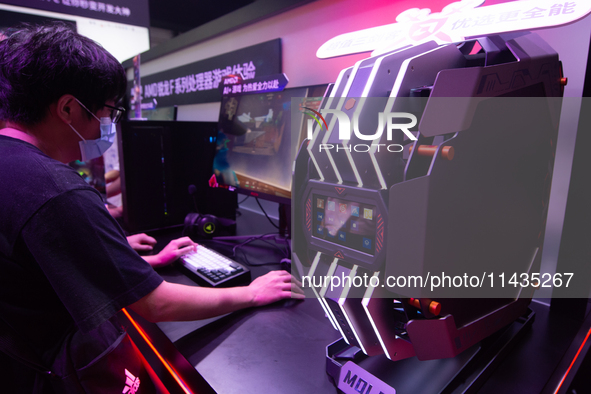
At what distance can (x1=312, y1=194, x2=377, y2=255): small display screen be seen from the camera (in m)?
0.50

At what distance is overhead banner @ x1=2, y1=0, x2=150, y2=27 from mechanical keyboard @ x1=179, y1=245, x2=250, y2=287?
202cm

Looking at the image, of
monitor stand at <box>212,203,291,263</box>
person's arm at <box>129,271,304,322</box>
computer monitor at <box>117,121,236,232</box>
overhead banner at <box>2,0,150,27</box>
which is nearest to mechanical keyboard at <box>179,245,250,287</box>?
person's arm at <box>129,271,304,322</box>

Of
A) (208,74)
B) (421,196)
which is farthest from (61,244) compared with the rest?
(208,74)

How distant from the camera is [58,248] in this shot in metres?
0.57

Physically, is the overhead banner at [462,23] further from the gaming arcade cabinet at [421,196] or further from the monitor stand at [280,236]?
the monitor stand at [280,236]

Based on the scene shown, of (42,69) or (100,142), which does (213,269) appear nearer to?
(100,142)

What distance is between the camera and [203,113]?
231 centimetres

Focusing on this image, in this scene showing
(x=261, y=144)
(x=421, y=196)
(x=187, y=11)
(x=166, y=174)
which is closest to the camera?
(x=421, y=196)

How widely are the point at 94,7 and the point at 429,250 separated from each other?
2.61 metres

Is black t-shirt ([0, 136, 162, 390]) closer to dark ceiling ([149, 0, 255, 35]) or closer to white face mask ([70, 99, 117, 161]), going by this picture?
white face mask ([70, 99, 117, 161])

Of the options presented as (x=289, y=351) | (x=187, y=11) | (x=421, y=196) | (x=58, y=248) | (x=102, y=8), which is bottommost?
(x=289, y=351)

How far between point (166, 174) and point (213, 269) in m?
0.71

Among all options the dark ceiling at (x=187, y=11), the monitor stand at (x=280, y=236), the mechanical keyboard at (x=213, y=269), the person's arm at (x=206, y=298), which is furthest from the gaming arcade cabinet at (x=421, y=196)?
the dark ceiling at (x=187, y=11)

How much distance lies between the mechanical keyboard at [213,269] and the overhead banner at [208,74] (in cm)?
69
